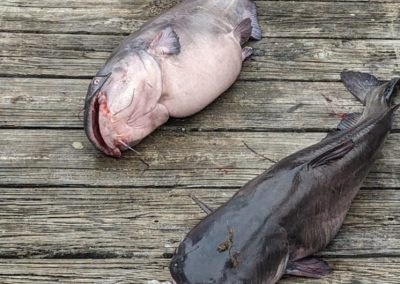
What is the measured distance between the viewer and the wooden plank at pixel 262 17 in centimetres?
360

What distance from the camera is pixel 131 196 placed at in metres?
2.70

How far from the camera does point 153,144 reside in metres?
2.94

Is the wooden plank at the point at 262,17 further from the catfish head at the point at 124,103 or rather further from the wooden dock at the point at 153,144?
the catfish head at the point at 124,103

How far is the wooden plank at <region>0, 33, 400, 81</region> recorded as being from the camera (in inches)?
131

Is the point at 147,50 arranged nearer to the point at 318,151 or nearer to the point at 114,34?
the point at 114,34

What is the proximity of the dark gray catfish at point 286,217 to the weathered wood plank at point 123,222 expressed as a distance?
0.49 feet

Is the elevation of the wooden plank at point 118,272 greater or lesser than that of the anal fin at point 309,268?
lesser

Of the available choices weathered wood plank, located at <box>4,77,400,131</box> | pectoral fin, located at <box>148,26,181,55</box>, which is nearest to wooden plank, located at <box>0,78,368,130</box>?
weathered wood plank, located at <box>4,77,400,131</box>

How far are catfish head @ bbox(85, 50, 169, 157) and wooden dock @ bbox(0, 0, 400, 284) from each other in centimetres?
9

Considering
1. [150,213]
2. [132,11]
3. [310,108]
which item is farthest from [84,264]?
[132,11]

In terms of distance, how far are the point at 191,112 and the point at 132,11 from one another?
3.28 feet

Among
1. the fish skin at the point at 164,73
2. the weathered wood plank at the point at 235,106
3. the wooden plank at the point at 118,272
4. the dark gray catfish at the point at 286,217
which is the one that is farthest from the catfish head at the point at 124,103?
the dark gray catfish at the point at 286,217

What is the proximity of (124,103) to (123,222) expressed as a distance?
22.0 inches

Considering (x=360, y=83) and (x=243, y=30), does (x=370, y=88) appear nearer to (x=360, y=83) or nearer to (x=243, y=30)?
(x=360, y=83)
